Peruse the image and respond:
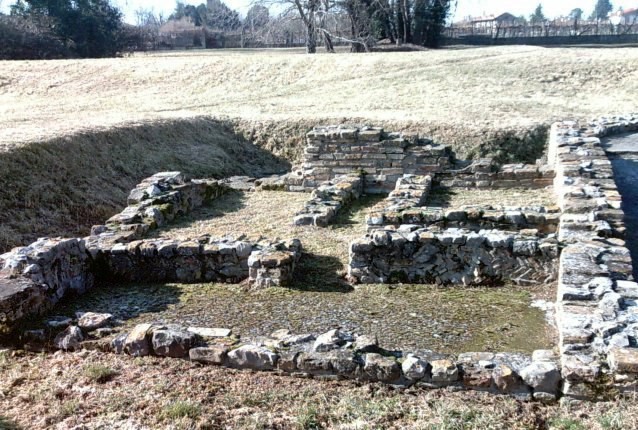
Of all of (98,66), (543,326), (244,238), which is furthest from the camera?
(98,66)

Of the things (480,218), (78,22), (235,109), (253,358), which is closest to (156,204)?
(480,218)

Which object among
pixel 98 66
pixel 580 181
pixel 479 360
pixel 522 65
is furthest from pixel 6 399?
pixel 98 66

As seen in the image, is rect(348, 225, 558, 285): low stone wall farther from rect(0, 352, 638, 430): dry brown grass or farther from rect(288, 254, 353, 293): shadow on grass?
rect(0, 352, 638, 430): dry brown grass

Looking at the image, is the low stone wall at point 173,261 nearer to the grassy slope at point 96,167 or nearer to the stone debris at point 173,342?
the stone debris at point 173,342

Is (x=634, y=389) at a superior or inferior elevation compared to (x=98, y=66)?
inferior

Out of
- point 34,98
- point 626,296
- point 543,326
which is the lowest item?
point 543,326

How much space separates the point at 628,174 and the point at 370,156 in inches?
159

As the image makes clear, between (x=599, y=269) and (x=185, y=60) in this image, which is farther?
(x=185, y=60)

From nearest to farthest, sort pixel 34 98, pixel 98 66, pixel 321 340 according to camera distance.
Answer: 1. pixel 321 340
2. pixel 34 98
3. pixel 98 66

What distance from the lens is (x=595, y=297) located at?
4516 millimetres

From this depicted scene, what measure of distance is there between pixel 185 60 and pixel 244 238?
Answer: 23.5m

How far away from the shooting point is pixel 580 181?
823 cm

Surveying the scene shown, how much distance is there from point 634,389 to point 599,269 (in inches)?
62.6

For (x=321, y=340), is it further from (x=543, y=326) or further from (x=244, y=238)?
(x=244, y=238)
